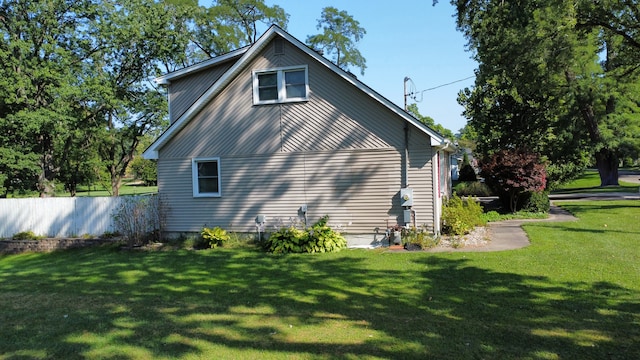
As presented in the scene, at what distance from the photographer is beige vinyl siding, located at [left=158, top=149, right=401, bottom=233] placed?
39.1 ft

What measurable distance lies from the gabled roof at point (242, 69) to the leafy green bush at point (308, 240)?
3.68m

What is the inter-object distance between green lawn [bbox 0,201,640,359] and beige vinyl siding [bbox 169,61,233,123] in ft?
21.5

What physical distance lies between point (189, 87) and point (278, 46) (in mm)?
4608

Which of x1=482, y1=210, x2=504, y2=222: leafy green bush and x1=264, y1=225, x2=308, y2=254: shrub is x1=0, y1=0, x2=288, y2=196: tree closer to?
x1=264, y1=225, x2=308, y2=254: shrub

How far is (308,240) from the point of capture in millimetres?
11547

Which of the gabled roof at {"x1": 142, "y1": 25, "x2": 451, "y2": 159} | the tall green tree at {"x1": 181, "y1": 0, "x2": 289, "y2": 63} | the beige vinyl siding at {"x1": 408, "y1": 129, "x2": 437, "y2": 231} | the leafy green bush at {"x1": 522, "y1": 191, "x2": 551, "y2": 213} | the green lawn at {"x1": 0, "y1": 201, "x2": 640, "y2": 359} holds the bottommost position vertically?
the green lawn at {"x1": 0, "y1": 201, "x2": 640, "y2": 359}

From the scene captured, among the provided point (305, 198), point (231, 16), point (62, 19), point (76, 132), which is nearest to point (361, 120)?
point (305, 198)

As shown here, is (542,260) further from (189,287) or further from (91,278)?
(91,278)

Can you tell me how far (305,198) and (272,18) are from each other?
2901 centimetres

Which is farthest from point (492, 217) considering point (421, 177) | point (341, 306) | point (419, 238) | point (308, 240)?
point (341, 306)

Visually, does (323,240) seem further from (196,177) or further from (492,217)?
(492,217)

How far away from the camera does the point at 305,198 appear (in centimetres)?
1255

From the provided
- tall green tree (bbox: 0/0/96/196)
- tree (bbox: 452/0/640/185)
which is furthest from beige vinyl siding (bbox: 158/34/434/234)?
tall green tree (bbox: 0/0/96/196)

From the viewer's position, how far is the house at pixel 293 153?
11688 mm
